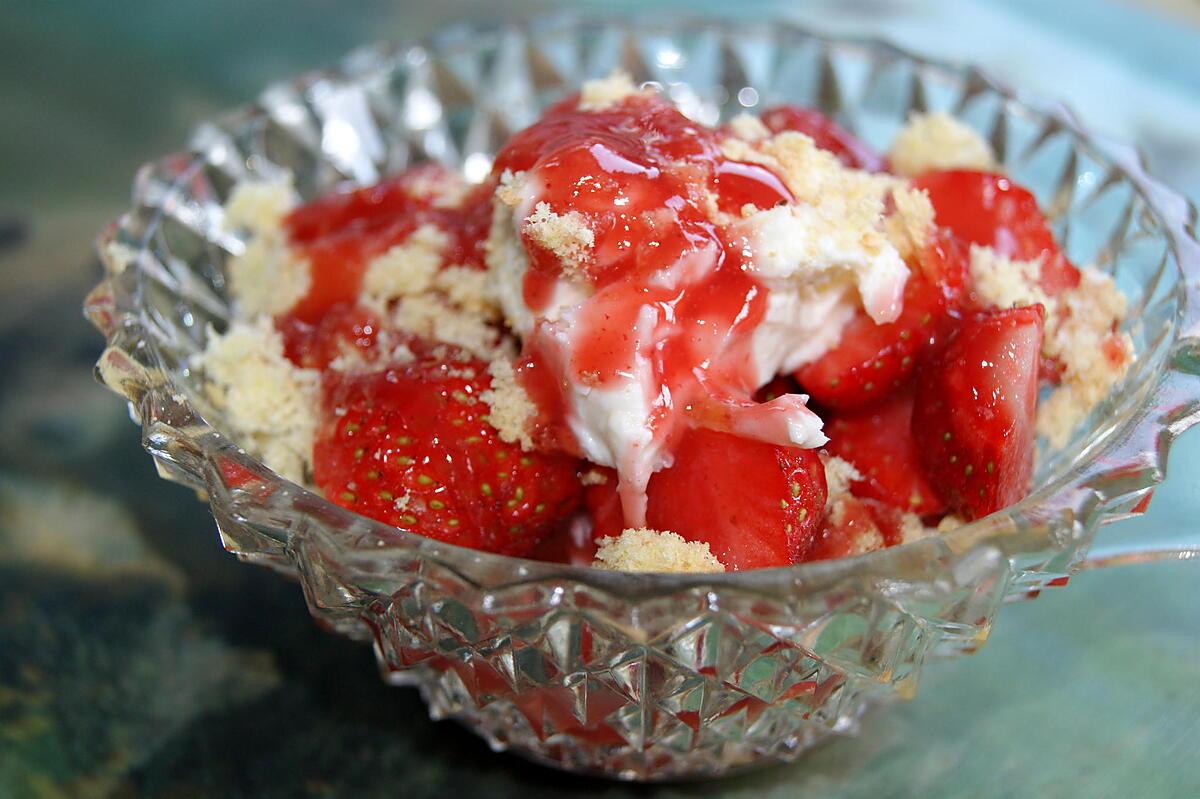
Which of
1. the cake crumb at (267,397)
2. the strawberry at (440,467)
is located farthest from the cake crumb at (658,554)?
the cake crumb at (267,397)

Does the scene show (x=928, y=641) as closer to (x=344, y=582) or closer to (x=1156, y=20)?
(x=344, y=582)

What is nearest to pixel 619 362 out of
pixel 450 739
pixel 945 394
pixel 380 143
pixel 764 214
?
pixel 764 214

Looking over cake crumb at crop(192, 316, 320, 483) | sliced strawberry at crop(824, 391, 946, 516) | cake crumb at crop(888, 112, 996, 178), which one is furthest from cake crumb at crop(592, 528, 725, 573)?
cake crumb at crop(888, 112, 996, 178)

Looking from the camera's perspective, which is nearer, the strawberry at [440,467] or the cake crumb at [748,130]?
the strawberry at [440,467]

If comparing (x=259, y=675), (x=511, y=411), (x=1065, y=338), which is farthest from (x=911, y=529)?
(x=259, y=675)

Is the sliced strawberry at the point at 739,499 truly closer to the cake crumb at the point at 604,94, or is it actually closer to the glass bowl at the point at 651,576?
the glass bowl at the point at 651,576

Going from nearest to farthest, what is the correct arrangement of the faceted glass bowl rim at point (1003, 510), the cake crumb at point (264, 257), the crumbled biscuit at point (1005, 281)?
1. the faceted glass bowl rim at point (1003, 510)
2. the crumbled biscuit at point (1005, 281)
3. the cake crumb at point (264, 257)

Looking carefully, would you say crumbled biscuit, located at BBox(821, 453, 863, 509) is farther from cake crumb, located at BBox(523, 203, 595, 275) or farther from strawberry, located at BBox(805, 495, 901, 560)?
cake crumb, located at BBox(523, 203, 595, 275)
